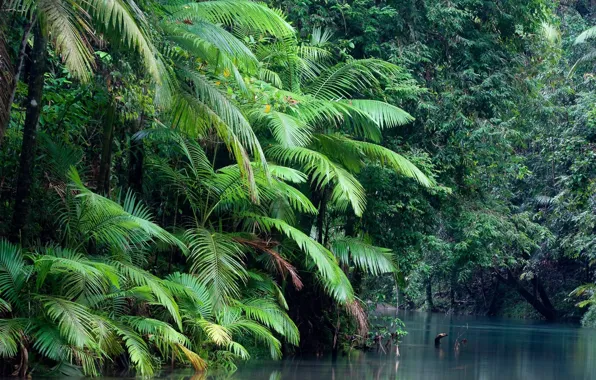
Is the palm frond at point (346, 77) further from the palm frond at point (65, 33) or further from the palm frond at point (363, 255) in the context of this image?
the palm frond at point (65, 33)

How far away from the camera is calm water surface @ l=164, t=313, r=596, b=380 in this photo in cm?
1199

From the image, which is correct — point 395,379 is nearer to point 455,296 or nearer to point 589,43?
point 589,43

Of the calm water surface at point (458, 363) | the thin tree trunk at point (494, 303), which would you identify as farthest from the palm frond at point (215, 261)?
the thin tree trunk at point (494, 303)

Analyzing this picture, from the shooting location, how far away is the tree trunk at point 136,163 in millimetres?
12500

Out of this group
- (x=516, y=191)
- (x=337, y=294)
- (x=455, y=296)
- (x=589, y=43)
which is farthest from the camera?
(x=455, y=296)

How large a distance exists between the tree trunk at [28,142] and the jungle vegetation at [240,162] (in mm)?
22

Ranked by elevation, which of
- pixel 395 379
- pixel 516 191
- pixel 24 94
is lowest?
pixel 395 379

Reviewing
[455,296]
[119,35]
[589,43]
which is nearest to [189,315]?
[119,35]

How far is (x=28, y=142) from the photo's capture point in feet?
31.7

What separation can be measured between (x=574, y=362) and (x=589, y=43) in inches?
Result: 527

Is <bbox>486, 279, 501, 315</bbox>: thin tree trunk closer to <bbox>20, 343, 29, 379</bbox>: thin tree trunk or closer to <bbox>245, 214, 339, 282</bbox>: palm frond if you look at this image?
<bbox>245, 214, 339, 282</bbox>: palm frond

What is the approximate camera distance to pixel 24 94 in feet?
36.9

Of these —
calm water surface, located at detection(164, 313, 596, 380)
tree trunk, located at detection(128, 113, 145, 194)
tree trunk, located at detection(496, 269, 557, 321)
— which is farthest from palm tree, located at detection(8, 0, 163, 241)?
tree trunk, located at detection(496, 269, 557, 321)

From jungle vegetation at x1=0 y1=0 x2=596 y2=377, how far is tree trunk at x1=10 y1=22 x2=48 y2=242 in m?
0.02
